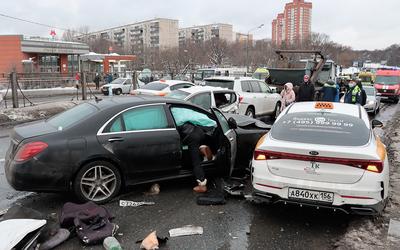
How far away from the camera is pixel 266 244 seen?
4387 mm

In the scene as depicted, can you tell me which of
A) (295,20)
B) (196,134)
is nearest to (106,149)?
(196,134)

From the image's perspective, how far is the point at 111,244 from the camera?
4.05 metres

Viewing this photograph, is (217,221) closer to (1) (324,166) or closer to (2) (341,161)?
(1) (324,166)

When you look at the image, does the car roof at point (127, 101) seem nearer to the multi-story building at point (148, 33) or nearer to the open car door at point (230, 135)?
the open car door at point (230, 135)

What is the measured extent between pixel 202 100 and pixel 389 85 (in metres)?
21.3

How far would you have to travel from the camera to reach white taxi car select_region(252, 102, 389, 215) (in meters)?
4.44

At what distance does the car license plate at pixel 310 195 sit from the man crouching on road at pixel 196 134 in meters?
1.70

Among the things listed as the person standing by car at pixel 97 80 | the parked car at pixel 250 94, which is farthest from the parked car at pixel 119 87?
the parked car at pixel 250 94

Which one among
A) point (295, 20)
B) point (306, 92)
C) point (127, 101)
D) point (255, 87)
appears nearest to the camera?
point (127, 101)

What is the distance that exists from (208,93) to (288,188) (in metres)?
6.73

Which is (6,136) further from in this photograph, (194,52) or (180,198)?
(194,52)

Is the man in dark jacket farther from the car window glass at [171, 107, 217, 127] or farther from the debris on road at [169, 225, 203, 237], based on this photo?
the debris on road at [169, 225, 203, 237]

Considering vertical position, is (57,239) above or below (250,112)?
below

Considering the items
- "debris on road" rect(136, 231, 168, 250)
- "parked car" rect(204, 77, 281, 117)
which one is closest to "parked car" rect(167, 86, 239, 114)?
"parked car" rect(204, 77, 281, 117)
